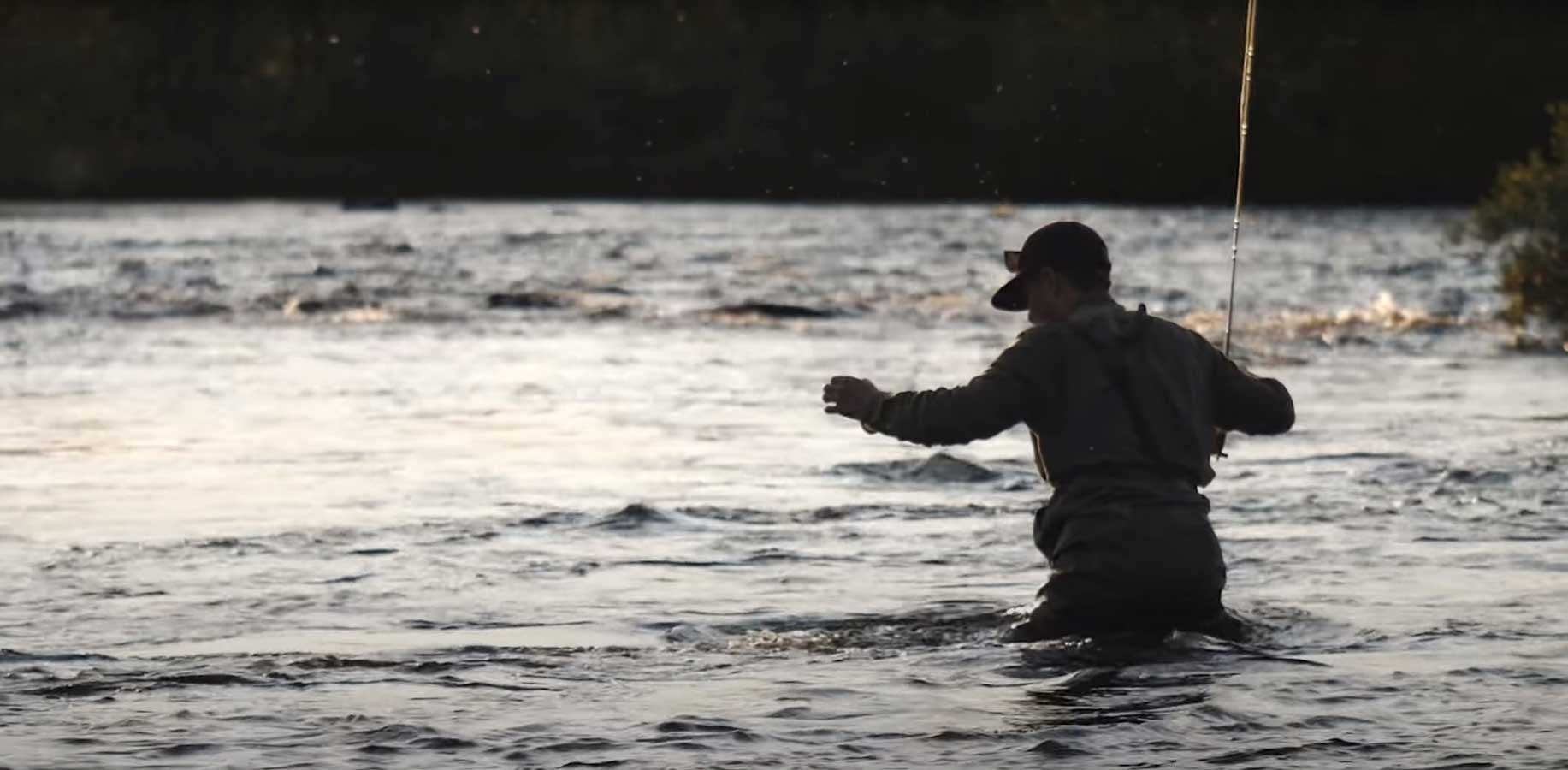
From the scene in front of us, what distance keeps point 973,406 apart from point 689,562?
3.37 metres

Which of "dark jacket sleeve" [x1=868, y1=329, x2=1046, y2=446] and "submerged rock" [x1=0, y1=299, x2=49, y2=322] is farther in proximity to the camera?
"submerged rock" [x1=0, y1=299, x2=49, y2=322]

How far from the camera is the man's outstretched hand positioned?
758 cm

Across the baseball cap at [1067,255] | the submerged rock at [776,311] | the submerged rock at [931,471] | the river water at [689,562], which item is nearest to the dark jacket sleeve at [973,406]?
the baseball cap at [1067,255]

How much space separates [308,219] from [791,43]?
49.6 metres

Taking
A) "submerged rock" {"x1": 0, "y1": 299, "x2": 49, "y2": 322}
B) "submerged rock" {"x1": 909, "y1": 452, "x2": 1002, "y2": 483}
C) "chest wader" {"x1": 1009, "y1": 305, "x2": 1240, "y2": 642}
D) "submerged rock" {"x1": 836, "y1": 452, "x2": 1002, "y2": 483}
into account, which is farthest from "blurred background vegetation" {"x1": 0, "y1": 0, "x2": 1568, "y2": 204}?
"chest wader" {"x1": 1009, "y1": 305, "x2": 1240, "y2": 642}

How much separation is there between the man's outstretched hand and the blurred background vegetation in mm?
74013

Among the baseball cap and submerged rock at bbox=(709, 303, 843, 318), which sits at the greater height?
the baseball cap

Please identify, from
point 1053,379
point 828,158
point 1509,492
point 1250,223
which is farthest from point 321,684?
point 828,158

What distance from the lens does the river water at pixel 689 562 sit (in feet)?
23.8

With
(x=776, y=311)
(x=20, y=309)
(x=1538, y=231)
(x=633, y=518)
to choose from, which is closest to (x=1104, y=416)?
(x=633, y=518)

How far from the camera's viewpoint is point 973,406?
294 inches

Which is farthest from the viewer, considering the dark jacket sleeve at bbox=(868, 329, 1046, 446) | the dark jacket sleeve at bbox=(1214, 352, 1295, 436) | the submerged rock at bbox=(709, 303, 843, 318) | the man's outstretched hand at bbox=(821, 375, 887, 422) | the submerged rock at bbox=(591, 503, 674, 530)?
the submerged rock at bbox=(709, 303, 843, 318)

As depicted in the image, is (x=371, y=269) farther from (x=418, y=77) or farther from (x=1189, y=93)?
(x=418, y=77)

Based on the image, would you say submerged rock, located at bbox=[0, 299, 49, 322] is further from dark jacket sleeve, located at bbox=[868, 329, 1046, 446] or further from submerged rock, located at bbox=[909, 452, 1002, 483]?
dark jacket sleeve, located at bbox=[868, 329, 1046, 446]
